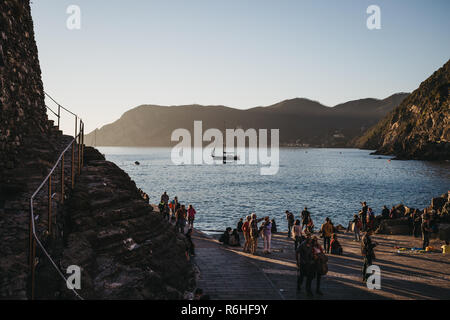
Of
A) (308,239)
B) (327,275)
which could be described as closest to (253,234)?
(327,275)

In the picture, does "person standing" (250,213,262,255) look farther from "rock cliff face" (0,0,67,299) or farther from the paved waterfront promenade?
"rock cliff face" (0,0,67,299)

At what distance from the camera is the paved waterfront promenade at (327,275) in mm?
10430

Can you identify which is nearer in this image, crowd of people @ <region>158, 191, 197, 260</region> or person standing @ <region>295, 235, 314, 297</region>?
person standing @ <region>295, 235, 314, 297</region>

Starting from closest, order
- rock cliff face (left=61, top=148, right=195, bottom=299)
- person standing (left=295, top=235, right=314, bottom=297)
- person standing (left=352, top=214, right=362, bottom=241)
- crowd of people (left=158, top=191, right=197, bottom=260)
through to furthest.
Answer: rock cliff face (left=61, top=148, right=195, bottom=299)
person standing (left=295, top=235, right=314, bottom=297)
crowd of people (left=158, top=191, right=197, bottom=260)
person standing (left=352, top=214, right=362, bottom=241)

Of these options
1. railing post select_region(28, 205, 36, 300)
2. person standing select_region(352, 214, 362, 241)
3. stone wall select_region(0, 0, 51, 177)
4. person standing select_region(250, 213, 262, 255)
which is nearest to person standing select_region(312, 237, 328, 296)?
person standing select_region(250, 213, 262, 255)

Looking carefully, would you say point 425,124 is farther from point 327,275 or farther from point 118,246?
point 118,246

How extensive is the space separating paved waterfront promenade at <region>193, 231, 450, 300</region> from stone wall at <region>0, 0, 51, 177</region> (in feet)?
24.2

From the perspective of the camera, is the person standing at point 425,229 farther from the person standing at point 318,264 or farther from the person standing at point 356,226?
the person standing at point 318,264

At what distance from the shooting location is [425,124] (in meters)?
149

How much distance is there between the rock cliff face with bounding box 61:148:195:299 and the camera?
874 cm

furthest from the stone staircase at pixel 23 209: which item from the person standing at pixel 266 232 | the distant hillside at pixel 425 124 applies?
the distant hillside at pixel 425 124

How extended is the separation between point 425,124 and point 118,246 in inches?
6511

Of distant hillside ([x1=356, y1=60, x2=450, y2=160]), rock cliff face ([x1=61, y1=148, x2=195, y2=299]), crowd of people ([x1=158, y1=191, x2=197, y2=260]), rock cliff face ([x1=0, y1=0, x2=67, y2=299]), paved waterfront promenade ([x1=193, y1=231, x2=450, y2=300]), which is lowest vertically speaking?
paved waterfront promenade ([x1=193, y1=231, x2=450, y2=300])
